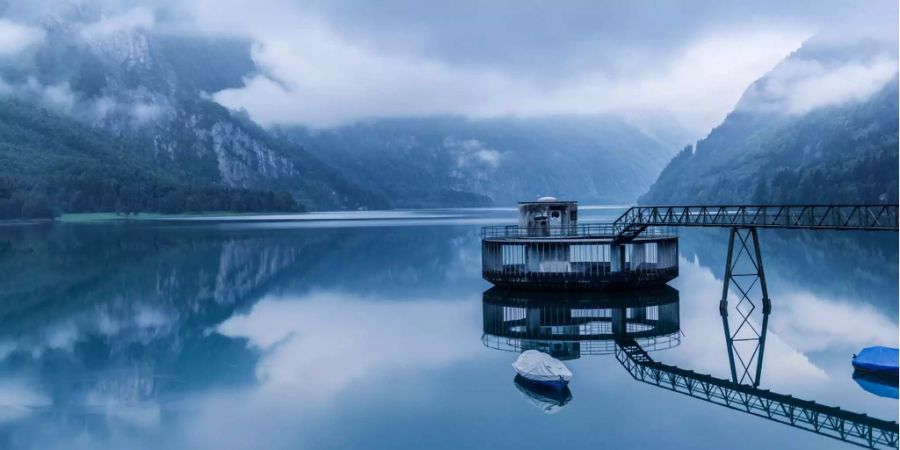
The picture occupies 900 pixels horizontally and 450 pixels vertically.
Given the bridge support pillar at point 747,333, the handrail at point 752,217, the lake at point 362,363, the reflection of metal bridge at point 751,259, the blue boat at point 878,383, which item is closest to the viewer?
the lake at point 362,363

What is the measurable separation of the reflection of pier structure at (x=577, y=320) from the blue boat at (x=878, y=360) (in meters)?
12.6

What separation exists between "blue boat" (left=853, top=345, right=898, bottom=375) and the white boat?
18.4m

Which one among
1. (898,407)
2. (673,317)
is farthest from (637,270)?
(898,407)

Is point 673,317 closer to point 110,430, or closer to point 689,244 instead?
point 110,430

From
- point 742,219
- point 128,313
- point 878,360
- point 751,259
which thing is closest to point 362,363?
point 878,360

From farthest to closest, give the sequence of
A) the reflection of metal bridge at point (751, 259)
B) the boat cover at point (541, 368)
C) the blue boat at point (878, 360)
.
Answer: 1. the reflection of metal bridge at point (751, 259)
2. the blue boat at point (878, 360)
3. the boat cover at point (541, 368)

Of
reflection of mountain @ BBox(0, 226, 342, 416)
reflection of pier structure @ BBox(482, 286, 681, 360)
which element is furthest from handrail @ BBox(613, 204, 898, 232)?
reflection of mountain @ BBox(0, 226, 342, 416)

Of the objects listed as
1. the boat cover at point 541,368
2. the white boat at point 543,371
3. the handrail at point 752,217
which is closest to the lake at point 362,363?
the white boat at point 543,371

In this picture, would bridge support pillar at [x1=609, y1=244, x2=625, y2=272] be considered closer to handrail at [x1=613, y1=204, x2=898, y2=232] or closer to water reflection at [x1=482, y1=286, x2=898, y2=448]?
handrail at [x1=613, y1=204, x2=898, y2=232]

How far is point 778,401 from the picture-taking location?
40500mm

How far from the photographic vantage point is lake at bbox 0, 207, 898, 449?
36938 millimetres

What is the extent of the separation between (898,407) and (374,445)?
27260mm

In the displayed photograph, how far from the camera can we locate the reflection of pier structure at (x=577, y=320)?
54.6m

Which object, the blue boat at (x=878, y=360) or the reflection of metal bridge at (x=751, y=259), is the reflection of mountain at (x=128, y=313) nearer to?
the reflection of metal bridge at (x=751, y=259)
